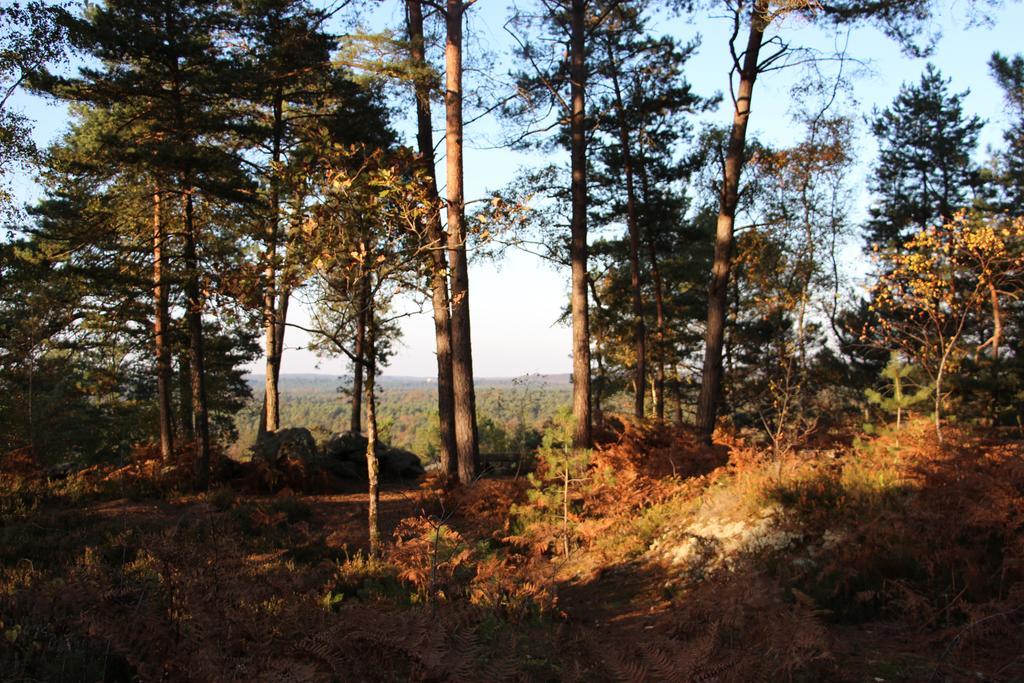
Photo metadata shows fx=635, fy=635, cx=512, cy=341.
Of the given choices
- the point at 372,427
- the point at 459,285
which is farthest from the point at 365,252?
the point at 459,285

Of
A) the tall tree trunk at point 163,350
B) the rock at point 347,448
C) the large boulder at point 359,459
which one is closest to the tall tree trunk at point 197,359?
the tall tree trunk at point 163,350

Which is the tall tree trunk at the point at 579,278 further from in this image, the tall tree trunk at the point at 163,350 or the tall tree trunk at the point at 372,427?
the tall tree trunk at the point at 163,350

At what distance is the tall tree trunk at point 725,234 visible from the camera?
11703 mm

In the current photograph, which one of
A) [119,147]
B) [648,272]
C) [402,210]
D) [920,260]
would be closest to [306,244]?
[402,210]

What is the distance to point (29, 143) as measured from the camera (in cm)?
998

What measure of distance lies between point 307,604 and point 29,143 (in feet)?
32.3

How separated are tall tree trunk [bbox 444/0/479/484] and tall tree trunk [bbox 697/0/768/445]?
429cm

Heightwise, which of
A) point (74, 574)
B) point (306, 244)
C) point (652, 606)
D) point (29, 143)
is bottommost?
point (652, 606)

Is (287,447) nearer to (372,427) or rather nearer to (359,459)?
(359,459)

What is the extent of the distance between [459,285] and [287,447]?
503 centimetres

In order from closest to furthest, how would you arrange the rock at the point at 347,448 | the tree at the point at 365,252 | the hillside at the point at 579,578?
the hillside at the point at 579,578 < the tree at the point at 365,252 < the rock at the point at 347,448

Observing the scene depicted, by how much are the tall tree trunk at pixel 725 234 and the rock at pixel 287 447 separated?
7869mm

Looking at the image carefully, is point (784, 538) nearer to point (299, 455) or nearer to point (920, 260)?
point (920, 260)

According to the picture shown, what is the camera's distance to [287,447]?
12977 millimetres
